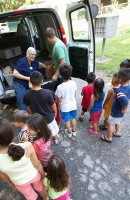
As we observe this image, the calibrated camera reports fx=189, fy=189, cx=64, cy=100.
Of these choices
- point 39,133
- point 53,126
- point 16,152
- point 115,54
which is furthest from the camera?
point 115,54

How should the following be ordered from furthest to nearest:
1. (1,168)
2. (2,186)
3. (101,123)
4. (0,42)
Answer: (0,42) → (101,123) → (2,186) → (1,168)

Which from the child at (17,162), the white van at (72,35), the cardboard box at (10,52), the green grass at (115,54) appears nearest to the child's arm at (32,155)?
the child at (17,162)

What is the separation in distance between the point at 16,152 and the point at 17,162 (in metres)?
0.13

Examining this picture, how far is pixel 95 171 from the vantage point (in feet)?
8.81

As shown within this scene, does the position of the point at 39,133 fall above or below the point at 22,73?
below

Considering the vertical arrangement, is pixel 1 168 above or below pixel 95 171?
above

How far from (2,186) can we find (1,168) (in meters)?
1.12

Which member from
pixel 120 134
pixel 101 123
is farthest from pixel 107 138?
pixel 101 123

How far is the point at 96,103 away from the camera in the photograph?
3184 millimetres

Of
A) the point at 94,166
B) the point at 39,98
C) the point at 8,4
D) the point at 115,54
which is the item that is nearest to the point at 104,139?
the point at 94,166

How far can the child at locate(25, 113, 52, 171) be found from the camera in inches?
81.7

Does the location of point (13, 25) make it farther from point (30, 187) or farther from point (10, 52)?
point (30, 187)

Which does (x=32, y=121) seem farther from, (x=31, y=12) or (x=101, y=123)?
(x=31, y=12)

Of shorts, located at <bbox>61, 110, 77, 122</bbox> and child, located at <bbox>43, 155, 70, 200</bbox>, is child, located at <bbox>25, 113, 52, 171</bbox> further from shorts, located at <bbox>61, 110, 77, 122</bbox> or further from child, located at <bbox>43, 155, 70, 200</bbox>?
shorts, located at <bbox>61, 110, 77, 122</bbox>
